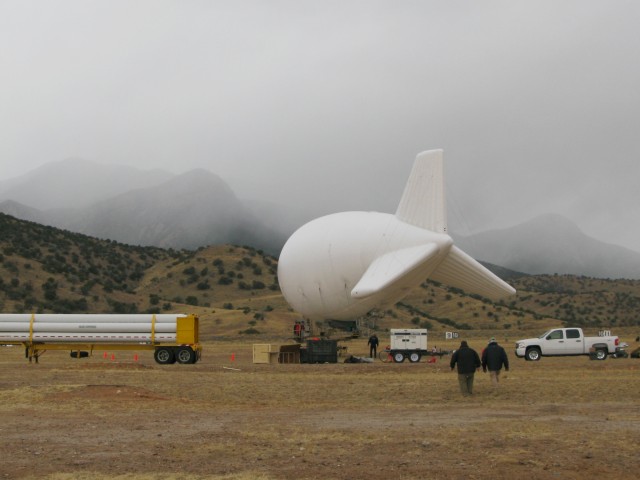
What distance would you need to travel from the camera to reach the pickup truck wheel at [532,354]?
42.1m

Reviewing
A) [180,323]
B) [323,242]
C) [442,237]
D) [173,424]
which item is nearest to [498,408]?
[173,424]

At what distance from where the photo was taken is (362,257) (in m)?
37.6

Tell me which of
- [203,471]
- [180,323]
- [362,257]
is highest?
[362,257]

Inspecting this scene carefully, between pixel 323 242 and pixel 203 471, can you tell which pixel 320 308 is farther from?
pixel 203 471

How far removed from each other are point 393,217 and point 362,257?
2.71m

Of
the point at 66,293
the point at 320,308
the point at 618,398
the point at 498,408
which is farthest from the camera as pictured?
the point at 66,293

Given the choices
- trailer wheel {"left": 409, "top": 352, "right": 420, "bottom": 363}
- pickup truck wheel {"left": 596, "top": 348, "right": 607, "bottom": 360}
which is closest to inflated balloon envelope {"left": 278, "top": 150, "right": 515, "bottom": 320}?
trailer wheel {"left": 409, "top": 352, "right": 420, "bottom": 363}

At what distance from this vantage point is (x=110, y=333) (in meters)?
42.8

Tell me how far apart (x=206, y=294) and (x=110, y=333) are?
61680 mm

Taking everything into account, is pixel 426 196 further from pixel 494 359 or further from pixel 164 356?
pixel 164 356

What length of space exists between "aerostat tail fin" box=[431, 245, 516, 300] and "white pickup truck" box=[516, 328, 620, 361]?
382 centimetres

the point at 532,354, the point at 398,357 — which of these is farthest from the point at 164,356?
the point at 532,354

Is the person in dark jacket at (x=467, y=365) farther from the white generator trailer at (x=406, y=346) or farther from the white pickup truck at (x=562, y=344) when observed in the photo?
the white pickup truck at (x=562, y=344)

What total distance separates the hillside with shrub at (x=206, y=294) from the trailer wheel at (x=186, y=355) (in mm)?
32089
